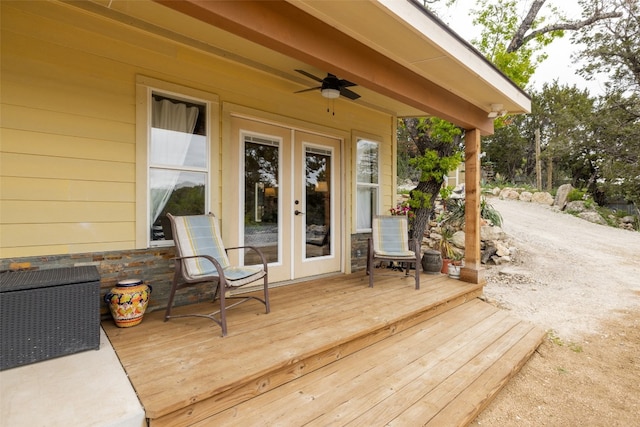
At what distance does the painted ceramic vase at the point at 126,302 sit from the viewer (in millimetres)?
2410

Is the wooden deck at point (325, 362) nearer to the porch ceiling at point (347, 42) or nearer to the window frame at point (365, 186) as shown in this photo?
the window frame at point (365, 186)

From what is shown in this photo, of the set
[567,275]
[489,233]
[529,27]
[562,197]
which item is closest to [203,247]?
[489,233]

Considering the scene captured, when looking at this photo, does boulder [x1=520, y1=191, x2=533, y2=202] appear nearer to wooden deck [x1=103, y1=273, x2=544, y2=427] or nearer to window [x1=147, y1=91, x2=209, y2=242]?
wooden deck [x1=103, y1=273, x2=544, y2=427]

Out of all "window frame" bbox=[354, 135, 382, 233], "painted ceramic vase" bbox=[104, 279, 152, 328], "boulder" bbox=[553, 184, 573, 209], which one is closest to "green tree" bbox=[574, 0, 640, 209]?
"boulder" bbox=[553, 184, 573, 209]

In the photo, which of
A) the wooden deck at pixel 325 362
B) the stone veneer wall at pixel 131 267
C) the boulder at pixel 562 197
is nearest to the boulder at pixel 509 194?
the boulder at pixel 562 197

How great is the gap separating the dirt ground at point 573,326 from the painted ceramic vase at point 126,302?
8.49 ft

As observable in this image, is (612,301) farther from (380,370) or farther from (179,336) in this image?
(179,336)

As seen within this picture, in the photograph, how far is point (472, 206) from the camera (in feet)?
14.0

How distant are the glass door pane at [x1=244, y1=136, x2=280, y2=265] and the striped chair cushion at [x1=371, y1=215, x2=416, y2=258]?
1405mm

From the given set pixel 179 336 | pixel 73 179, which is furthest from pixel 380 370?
pixel 73 179

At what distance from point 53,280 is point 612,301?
673 cm

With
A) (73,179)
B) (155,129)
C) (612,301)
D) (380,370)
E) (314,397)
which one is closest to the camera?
(314,397)

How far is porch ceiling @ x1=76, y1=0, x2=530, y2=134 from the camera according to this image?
200 cm

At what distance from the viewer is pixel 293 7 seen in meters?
2.07
